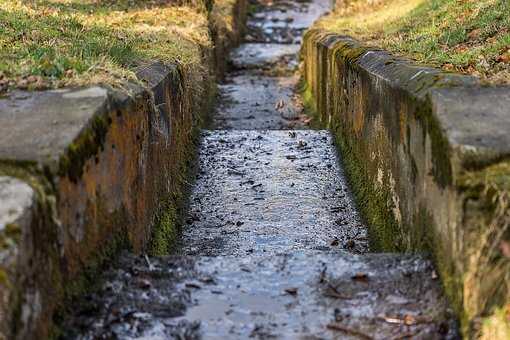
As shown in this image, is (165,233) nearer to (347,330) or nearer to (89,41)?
(89,41)

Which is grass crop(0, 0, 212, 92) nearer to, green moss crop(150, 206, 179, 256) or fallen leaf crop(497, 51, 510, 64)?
green moss crop(150, 206, 179, 256)

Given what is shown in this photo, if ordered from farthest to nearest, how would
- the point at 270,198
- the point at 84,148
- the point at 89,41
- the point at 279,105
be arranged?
the point at 279,105 < the point at 270,198 < the point at 89,41 < the point at 84,148

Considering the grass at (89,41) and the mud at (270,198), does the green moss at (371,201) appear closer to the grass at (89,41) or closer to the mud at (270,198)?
the mud at (270,198)

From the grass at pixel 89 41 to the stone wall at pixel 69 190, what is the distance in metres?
0.19

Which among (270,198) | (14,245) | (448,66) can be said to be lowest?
(270,198)

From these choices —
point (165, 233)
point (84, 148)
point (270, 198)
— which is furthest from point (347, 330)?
point (270, 198)

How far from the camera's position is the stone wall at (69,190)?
2408mm

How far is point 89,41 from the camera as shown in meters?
5.61

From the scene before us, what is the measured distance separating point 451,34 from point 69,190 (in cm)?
469

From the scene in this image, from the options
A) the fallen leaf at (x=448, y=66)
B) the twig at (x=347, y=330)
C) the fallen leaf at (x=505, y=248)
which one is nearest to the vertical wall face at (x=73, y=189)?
the twig at (x=347, y=330)

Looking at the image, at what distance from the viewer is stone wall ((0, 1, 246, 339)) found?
7.90ft

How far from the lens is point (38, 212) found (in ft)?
8.37

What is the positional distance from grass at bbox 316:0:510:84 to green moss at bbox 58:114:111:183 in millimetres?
2075

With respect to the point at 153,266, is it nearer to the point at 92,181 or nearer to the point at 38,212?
the point at 92,181
